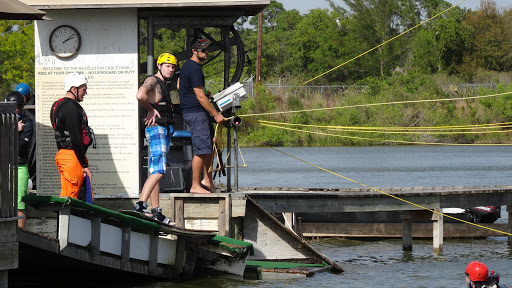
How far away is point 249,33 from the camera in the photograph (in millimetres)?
87875

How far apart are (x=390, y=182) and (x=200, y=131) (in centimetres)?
2053

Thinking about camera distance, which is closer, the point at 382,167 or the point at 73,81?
the point at 73,81

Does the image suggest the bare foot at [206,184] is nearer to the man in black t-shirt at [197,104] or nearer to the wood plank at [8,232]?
the man in black t-shirt at [197,104]

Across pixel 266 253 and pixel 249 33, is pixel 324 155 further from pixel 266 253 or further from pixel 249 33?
pixel 249 33

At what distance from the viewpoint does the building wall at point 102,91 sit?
13.5 metres

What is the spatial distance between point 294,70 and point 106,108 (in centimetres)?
6274

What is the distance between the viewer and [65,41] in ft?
44.4

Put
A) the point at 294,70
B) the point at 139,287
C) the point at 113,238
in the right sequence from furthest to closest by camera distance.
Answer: the point at 294,70 < the point at 139,287 < the point at 113,238

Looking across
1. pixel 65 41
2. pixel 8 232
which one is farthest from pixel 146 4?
pixel 8 232

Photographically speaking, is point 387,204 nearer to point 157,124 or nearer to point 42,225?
point 157,124

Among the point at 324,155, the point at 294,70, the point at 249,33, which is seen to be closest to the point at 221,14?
the point at 324,155

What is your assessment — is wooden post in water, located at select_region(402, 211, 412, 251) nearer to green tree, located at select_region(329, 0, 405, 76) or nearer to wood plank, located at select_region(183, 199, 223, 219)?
wood plank, located at select_region(183, 199, 223, 219)

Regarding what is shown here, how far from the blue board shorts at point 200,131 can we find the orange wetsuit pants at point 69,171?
211 cm

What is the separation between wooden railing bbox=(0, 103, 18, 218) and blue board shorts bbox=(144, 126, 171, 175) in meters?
2.32
